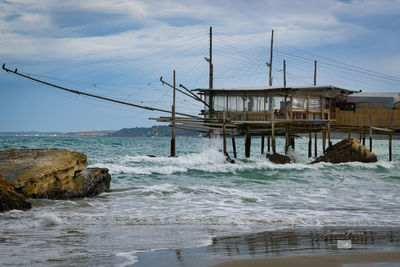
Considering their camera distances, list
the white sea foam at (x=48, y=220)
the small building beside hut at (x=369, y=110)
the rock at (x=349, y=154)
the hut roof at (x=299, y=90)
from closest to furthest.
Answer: the white sea foam at (x=48, y=220)
the rock at (x=349, y=154)
the hut roof at (x=299, y=90)
the small building beside hut at (x=369, y=110)

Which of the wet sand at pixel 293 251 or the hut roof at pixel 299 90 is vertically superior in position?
the hut roof at pixel 299 90

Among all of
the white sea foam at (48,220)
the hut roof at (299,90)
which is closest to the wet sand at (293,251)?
the white sea foam at (48,220)

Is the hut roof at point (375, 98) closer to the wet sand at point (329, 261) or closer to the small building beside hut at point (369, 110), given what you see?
the small building beside hut at point (369, 110)

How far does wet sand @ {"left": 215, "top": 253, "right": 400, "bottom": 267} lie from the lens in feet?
18.3

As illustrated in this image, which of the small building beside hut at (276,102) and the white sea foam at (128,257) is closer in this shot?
the white sea foam at (128,257)

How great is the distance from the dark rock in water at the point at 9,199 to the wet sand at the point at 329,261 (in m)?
6.41

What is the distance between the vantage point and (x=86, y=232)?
8414 mm

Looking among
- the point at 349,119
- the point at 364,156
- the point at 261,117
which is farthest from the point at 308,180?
the point at 349,119

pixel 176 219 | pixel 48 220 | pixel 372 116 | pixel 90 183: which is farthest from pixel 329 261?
pixel 372 116

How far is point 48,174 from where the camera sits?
39.9ft

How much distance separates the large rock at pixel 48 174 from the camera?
11645 millimetres

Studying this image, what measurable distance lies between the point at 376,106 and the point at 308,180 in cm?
1663

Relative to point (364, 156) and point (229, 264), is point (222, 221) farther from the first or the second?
point (364, 156)

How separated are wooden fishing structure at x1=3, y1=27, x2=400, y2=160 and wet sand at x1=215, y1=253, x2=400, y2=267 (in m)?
23.3
